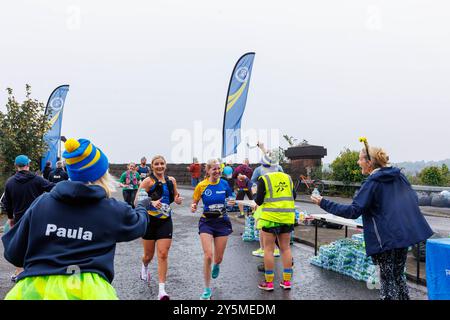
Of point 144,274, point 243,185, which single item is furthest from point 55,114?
point 144,274

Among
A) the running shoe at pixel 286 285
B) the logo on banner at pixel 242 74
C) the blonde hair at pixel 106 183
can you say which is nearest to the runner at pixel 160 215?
the running shoe at pixel 286 285

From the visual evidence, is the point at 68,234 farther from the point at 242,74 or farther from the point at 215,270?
the point at 242,74

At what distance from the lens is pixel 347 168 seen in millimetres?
19219

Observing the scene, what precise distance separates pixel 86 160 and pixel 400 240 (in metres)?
2.95

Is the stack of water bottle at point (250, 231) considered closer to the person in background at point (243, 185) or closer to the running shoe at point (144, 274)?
the person in background at point (243, 185)

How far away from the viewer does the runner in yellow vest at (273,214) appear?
18.5 ft

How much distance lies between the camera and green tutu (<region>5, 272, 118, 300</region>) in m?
2.28

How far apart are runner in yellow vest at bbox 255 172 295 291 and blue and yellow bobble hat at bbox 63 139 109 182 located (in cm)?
333

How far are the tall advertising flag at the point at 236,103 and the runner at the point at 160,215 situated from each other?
11.9 metres

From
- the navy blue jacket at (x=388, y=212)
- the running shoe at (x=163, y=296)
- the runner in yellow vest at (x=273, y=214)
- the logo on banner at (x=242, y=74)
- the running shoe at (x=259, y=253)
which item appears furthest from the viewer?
the logo on banner at (x=242, y=74)

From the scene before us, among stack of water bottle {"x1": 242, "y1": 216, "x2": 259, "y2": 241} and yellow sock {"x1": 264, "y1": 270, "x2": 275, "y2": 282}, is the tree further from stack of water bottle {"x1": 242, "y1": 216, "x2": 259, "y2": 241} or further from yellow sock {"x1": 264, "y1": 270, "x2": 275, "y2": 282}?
yellow sock {"x1": 264, "y1": 270, "x2": 275, "y2": 282}
